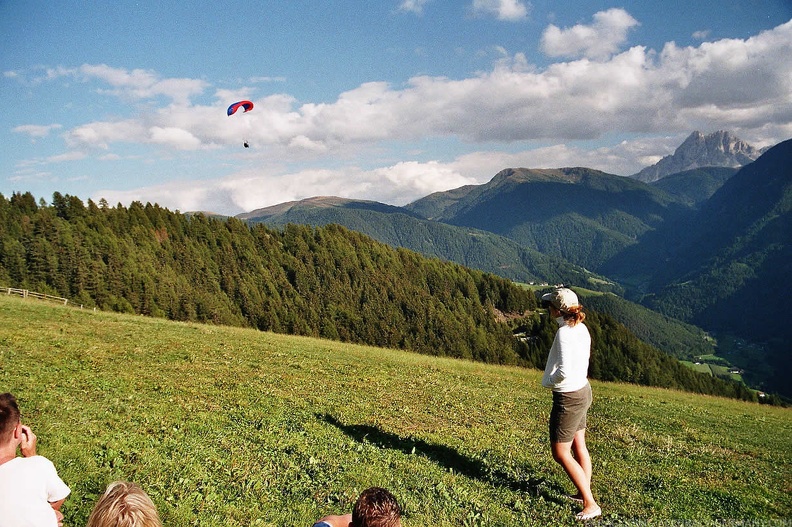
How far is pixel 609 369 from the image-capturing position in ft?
406

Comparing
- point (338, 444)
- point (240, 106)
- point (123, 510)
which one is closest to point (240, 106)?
point (240, 106)

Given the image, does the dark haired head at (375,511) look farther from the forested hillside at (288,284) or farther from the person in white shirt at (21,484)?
the forested hillside at (288,284)

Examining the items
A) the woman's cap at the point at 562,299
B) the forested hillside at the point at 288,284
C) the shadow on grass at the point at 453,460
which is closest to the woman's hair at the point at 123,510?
the woman's cap at the point at 562,299

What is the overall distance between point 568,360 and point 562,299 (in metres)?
1.17

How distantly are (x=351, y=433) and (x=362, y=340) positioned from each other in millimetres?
133060

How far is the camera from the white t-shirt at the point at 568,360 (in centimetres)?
867

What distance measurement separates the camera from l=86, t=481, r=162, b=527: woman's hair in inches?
184

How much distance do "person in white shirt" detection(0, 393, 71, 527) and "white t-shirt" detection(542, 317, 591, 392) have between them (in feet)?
26.6

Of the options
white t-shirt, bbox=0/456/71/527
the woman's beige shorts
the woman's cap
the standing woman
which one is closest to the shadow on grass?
the standing woman

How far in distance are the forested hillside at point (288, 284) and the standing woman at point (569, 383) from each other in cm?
9751

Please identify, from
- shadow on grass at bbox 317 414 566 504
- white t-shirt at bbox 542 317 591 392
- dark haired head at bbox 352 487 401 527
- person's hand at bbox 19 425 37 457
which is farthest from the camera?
shadow on grass at bbox 317 414 566 504

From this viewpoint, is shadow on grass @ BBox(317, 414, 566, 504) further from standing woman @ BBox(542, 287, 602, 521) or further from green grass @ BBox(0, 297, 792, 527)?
standing woman @ BBox(542, 287, 602, 521)

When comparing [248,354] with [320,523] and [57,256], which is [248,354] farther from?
[57,256]

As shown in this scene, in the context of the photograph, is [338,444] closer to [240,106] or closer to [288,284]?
[240,106]
